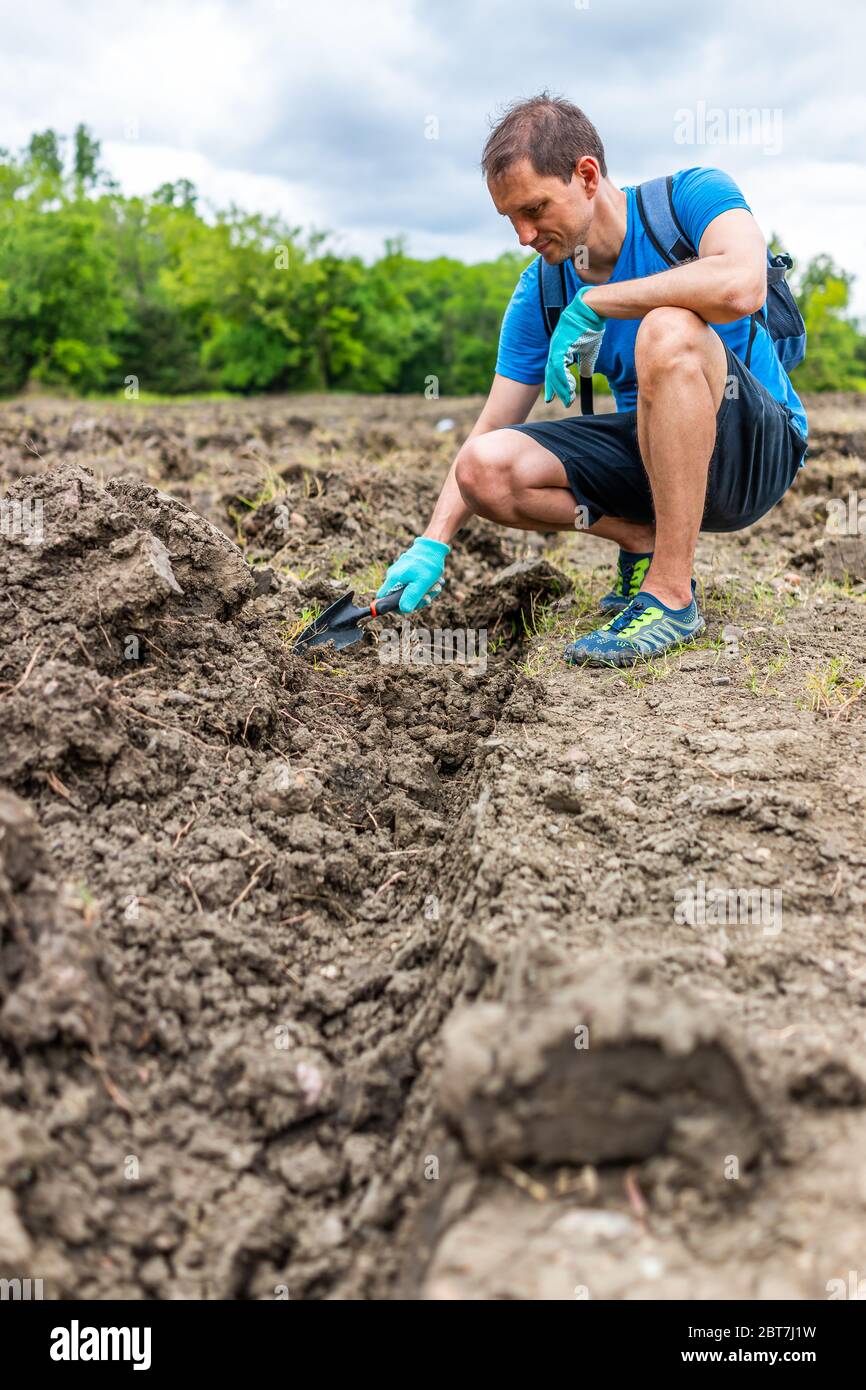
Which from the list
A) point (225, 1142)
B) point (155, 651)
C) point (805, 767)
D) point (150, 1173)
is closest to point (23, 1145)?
point (150, 1173)

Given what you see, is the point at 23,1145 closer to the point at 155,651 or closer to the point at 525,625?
the point at 155,651

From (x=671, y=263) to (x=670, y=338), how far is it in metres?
0.39

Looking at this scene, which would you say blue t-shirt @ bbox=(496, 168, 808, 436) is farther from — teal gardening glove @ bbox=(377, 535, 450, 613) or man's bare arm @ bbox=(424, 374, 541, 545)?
teal gardening glove @ bbox=(377, 535, 450, 613)

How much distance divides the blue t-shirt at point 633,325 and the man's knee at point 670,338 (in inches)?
9.9

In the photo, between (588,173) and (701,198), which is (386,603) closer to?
(588,173)

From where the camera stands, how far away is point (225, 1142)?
1712mm

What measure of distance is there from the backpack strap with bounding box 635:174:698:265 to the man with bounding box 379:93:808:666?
23 millimetres

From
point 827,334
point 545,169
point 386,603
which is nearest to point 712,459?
point 545,169

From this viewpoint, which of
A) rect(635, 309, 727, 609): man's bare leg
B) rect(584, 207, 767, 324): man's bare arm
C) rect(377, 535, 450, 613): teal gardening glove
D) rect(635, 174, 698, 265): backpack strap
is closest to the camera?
rect(584, 207, 767, 324): man's bare arm

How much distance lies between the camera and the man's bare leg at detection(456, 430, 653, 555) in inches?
134

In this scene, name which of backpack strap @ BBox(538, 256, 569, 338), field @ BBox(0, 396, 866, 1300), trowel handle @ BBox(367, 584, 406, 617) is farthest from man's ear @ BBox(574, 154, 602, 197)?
field @ BBox(0, 396, 866, 1300)

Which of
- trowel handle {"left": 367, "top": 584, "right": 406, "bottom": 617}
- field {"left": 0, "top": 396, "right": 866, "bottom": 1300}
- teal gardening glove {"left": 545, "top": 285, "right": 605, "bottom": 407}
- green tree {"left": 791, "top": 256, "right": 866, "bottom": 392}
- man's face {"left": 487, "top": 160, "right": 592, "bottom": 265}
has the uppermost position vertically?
green tree {"left": 791, "top": 256, "right": 866, "bottom": 392}

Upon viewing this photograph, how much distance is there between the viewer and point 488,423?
370 centimetres

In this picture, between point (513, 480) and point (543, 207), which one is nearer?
point (543, 207)
